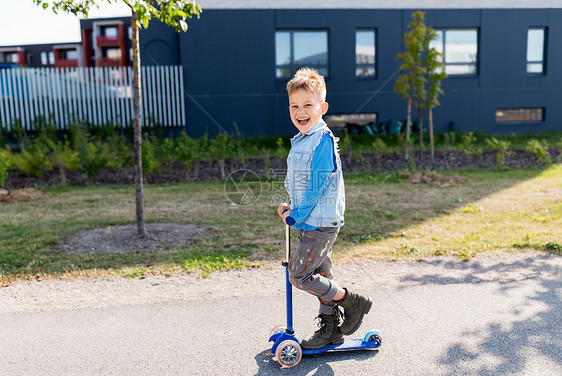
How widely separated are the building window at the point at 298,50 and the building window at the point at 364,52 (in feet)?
3.57

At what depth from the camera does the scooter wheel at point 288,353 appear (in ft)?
10.5

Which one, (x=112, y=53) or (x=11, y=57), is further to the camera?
(x=11, y=57)

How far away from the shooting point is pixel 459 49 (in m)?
17.6

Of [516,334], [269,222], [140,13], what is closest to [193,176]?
[269,222]

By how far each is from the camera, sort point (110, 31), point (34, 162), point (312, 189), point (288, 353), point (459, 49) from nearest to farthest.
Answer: point (312, 189)
point (288, 353)
point (34, 162)
point (459, 49)
point (110, 31)

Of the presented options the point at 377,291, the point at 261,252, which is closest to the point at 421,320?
the point at 377,291

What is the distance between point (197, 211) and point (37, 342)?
14.4ft

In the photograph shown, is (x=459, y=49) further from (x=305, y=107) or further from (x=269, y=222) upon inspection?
(x=305, y=107)

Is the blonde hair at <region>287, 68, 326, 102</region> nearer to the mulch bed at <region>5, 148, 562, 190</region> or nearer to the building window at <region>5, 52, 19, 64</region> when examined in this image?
the mulch bed at <region>5, 148, 562, 190</region>

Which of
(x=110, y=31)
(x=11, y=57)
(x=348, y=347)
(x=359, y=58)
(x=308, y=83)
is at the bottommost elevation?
(x=348, y=347)

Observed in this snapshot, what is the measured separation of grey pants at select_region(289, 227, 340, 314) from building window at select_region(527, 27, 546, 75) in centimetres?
1779

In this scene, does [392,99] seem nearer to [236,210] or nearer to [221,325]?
[236,210]

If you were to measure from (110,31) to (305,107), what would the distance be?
167ft

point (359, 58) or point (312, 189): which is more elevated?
point (359, 58)
